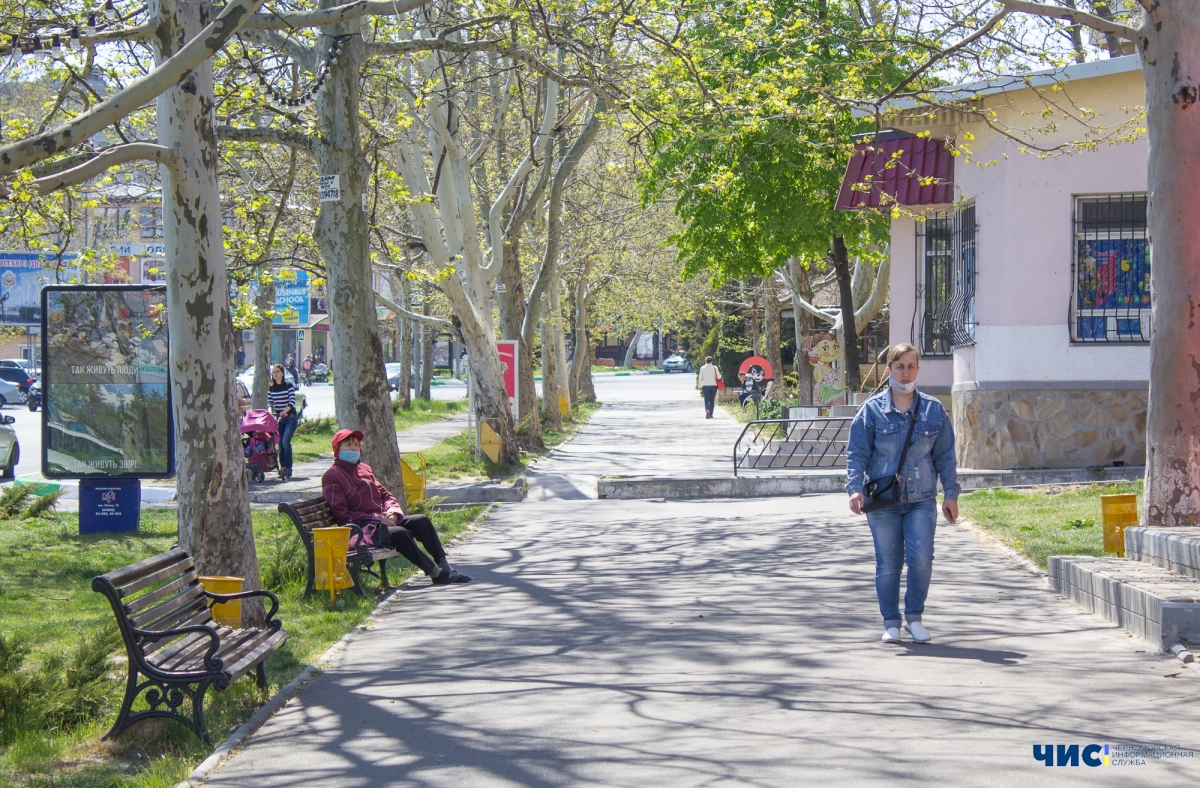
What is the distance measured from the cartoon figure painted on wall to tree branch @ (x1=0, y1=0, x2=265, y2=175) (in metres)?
18.8

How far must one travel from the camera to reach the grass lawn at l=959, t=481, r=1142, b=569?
11.0 m

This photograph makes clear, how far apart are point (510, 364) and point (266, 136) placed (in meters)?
11.0

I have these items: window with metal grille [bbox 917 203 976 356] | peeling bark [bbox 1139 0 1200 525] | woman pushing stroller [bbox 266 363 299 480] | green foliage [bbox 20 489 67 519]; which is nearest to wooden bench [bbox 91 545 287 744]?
peeling bark [bbox 1139 0 1200 525]

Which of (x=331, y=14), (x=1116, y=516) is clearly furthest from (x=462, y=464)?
(x=1116, y=516)

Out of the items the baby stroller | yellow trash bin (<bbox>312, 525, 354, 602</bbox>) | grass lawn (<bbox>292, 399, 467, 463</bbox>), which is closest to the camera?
yellow trash bin (<bbox>312, 525, 354, 602</bbox>)

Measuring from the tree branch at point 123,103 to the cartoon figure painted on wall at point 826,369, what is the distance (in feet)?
61.8

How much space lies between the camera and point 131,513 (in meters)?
13.9

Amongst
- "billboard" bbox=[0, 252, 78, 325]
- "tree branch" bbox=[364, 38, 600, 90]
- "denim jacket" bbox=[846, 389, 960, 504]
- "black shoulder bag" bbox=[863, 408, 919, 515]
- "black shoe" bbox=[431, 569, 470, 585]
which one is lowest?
"black shoe" bbox=[431, 569, 470, 585]

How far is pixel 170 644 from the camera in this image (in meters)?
6.52

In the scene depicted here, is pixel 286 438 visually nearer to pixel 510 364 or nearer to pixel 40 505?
pixel 510 364

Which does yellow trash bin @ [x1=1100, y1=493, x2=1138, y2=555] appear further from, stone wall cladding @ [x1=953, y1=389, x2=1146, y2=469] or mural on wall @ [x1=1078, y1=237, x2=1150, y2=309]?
mural on wall @ [x1=1078, y1=237, x2=1150, y2=309]

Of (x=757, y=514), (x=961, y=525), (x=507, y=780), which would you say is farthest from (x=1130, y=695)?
(x=757, y=514)

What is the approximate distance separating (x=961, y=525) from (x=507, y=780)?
9.21m

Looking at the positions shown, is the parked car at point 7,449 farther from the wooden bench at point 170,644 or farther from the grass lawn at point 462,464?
the wooden bench at point 170,644
